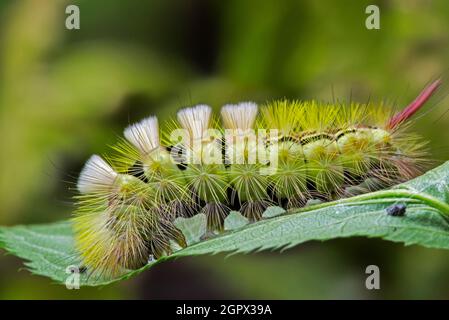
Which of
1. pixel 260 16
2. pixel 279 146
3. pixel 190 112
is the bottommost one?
pixel 279 146

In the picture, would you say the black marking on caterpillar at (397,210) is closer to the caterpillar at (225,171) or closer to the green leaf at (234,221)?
the caterpillar at (225,171)

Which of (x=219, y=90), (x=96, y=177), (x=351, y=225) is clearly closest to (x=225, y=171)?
(x=96, y=177)

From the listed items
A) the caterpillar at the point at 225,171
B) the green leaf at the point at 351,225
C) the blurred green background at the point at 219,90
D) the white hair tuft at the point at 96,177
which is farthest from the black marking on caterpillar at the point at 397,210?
the blurred green background at the point at 219,90

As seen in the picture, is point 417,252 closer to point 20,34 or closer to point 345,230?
point 345,230

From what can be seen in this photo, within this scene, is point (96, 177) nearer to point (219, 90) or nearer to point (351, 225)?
point (351, 225)

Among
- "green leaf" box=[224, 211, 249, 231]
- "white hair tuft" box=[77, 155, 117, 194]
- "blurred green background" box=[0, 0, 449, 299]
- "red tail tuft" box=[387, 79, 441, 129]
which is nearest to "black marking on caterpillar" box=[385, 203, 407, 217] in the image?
"red tail tuft" box=[387, 79, 441, 129]

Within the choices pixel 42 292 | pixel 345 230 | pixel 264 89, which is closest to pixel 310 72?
pixel 264 89

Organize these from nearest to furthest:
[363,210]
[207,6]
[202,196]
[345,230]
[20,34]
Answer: [345,230] < [363,210] < [202,196] < [20,34] < [207,6]
